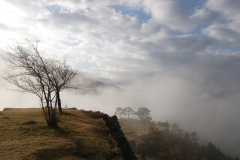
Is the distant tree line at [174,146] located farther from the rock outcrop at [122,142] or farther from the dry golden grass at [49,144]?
the dry golden grass at [49,144]

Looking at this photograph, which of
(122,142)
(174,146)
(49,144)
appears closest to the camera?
(49,144)

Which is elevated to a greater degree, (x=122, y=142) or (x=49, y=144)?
(x=49, y=144)

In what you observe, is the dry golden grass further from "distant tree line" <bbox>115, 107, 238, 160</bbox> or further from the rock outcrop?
"distant tree line" <bbox>115, 107, 238, 160</bbox>

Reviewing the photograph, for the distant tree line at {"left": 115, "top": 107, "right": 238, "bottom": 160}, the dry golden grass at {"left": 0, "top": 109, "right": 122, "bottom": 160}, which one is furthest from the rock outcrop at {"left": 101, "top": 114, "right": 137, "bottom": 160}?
the distant tree line at {"left": 115, "top": 107, "right": 238, "bottom": 160}

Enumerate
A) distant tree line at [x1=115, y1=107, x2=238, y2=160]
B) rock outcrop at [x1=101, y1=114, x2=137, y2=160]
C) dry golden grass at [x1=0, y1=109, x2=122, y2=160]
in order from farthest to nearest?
distant tree line at [x1=115, y1=107, x2=238, y2=160] → rock outcrop at [x1=101, y1=114, x2=137, y2=160] → dry golden grass at [x1=0, y1=109, x2=122, y2=160]

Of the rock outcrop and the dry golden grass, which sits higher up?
the dry golden grass

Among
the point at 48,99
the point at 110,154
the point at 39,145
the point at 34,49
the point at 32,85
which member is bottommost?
the point at 110,154

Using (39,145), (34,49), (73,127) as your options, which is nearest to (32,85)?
(34,49)

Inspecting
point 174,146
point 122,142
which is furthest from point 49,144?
point 174,146

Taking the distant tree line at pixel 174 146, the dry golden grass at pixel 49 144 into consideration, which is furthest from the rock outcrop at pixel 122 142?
the distant tree line at pixel 174 146

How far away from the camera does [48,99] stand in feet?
69.1

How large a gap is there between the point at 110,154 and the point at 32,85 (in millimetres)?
12218

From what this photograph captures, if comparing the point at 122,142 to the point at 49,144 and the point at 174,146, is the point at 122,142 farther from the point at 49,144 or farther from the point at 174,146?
the point at 174,146

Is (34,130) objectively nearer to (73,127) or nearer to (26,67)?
(73,127)
